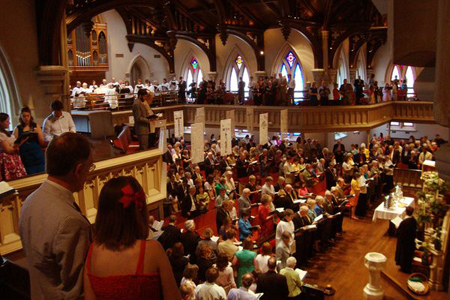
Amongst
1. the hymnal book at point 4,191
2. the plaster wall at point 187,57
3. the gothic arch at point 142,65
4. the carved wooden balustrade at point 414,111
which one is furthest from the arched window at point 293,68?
the hymnal book at point 4,191

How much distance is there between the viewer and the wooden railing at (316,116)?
56.9 ft

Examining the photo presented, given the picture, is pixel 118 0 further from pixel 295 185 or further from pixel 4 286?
pixel 4 286

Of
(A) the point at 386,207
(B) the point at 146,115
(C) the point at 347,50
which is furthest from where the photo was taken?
(C) the point at 347,50

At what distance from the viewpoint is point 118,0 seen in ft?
45.3

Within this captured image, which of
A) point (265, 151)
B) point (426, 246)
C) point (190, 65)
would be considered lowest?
point (426, 246)

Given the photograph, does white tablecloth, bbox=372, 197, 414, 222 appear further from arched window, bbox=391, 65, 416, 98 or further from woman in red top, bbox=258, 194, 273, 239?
arched window, bbox=391, 65, 416, 98

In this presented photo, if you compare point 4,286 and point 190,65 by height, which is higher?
point 190,65

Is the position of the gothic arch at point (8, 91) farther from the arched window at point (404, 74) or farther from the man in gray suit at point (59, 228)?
the arched window at point (404, 74)

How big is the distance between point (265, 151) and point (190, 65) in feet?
37.6

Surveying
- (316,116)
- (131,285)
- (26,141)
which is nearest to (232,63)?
(316,116)

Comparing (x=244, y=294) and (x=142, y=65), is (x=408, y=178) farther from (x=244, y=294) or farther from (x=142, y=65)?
(x=142, y=65)

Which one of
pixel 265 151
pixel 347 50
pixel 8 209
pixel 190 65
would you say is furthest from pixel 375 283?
pixel 190 65

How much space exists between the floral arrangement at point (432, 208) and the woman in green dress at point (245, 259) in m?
3.45

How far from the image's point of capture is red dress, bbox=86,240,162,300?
1.69 m
